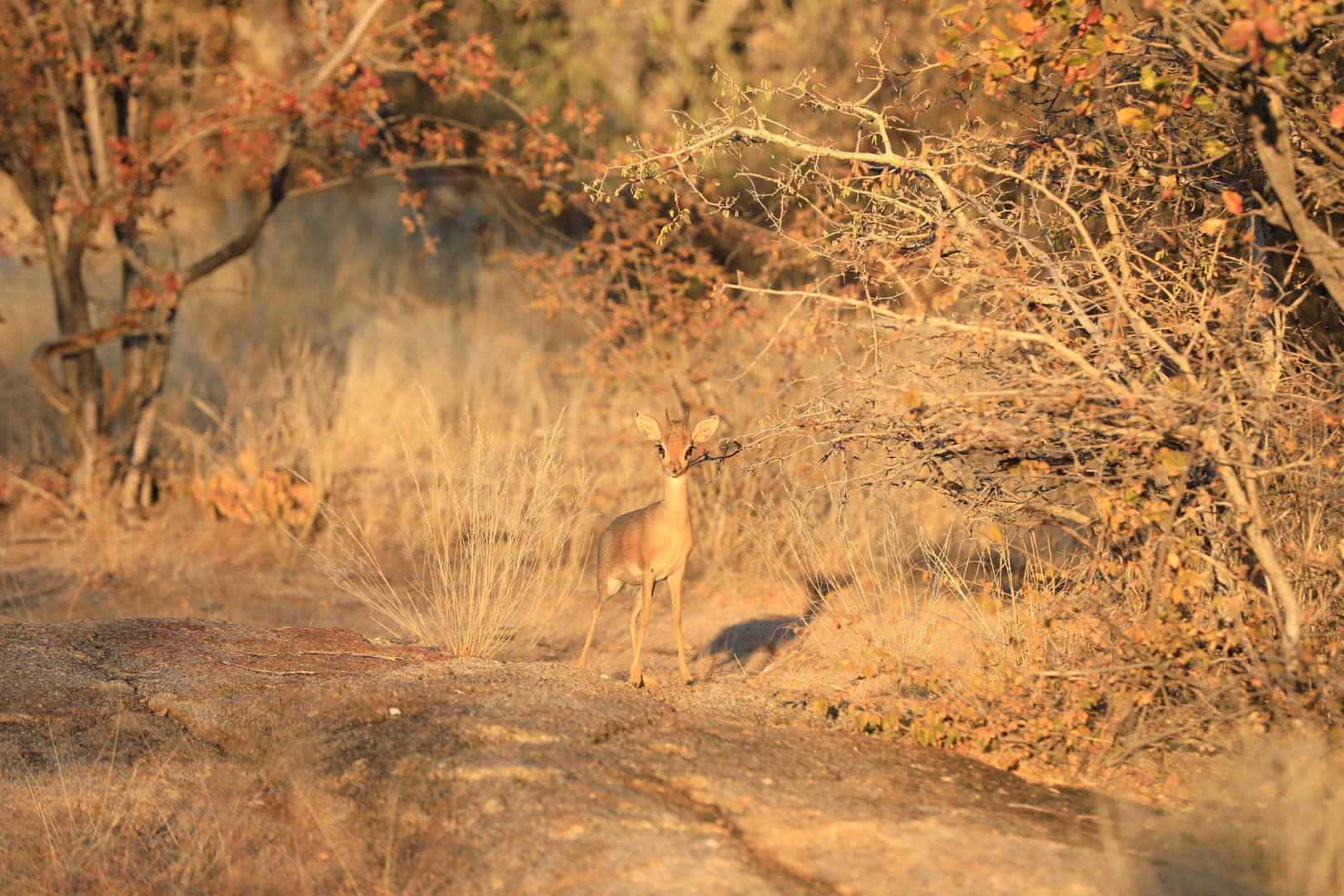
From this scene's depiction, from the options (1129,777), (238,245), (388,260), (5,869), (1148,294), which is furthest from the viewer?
(388,260)

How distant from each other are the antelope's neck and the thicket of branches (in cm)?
48

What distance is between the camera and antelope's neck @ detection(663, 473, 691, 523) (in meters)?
5.30

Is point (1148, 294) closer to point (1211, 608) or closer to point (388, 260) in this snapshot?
point (1211, 608)

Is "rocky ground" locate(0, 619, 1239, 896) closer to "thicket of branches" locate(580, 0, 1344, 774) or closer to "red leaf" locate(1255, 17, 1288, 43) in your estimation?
"thicket of branches" locate(580, 0, 1344, 774)

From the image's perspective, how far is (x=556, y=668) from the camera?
17.3 feet

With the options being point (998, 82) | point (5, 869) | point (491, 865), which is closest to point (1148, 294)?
point (998, 82)

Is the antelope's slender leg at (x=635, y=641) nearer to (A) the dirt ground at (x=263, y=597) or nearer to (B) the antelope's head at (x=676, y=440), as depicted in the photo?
(A) the dirt ground at (x=263, y=597)

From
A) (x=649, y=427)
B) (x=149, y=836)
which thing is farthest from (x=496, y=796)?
(x=649, y=427)

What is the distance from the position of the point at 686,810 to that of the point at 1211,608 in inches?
92.3

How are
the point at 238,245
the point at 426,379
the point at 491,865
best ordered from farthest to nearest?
the point at 426,379, the point at 238,245, the point at 491,865

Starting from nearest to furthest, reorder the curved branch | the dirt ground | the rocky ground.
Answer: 1. the rocky ground
2. the dirt ground
3. the curved branch

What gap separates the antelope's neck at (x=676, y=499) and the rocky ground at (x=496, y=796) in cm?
78

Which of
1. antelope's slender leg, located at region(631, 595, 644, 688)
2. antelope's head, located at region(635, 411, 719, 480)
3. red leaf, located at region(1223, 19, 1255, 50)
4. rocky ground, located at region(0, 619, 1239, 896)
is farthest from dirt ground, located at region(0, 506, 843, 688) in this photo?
red leaf, located at region(1223, 19, 1255, 50)

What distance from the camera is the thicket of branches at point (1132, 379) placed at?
4379mm
